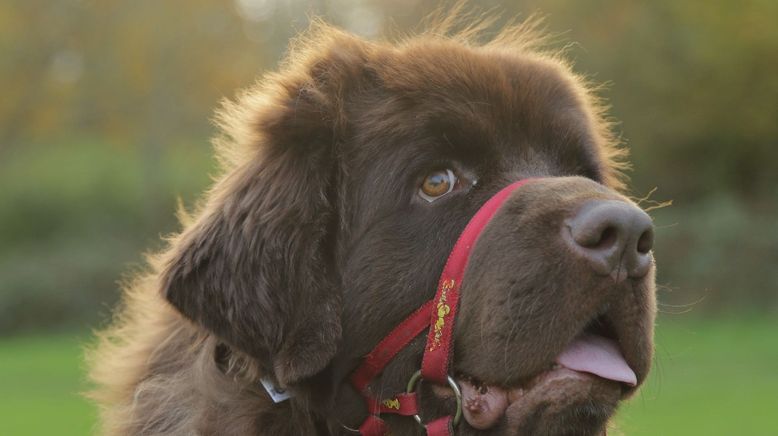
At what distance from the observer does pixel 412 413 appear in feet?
11.5

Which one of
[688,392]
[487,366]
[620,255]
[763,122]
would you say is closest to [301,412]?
[487,366]

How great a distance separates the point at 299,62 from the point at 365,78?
0.39 metres

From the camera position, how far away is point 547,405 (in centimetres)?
330

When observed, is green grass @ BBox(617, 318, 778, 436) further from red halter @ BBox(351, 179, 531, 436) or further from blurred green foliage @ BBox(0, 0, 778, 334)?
red halter @ BBox(351, 179, 531, 436)

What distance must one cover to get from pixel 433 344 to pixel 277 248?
2.07ft

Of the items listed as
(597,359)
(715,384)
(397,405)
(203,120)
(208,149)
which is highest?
(397,405)

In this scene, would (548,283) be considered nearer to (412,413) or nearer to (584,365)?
(584,365)

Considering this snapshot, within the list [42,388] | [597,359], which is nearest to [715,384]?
[42,388]

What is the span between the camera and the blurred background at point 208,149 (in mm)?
19078

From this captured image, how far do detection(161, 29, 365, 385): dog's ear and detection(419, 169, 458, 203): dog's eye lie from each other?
0.34 metres

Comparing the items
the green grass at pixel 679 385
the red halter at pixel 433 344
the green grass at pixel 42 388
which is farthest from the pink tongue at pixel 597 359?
the green grass at pixel 42 388

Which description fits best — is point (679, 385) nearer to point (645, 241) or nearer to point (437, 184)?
point (437, 184)

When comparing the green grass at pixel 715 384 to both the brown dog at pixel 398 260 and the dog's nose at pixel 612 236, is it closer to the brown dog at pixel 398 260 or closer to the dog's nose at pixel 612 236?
the brown dog at pixel 398 260

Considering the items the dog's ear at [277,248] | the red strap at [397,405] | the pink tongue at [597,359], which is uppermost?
the dog's ear at [277,248]
